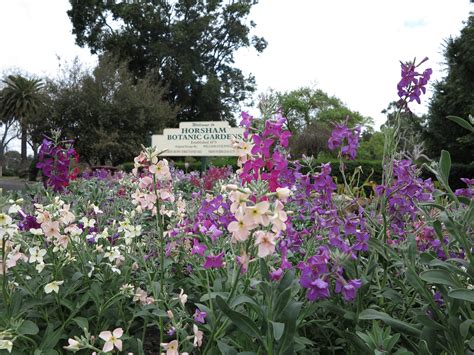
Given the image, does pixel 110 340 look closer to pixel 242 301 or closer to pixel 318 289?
pixel 242 301

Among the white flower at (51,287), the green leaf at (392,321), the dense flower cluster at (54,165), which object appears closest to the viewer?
the green leaf at (392,321)

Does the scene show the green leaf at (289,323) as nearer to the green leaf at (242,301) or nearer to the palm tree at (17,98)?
the green leaf at (242,301)

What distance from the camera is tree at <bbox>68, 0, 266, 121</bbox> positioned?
110 feet

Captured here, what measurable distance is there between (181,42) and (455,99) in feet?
62.8

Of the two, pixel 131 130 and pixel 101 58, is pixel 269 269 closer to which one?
pixel 131 130

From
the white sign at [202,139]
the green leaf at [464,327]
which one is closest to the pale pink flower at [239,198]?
the green leaf at [464,327]

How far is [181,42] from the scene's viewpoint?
3306cm

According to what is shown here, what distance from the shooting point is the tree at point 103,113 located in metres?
27.1

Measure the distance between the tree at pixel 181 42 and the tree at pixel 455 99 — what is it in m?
15.6

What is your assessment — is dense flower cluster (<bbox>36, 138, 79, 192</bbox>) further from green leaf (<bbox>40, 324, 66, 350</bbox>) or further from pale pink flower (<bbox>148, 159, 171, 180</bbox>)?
pale pink flower (<bbox>148, 159, 171, 180</bbox>)

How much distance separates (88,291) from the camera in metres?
2.39

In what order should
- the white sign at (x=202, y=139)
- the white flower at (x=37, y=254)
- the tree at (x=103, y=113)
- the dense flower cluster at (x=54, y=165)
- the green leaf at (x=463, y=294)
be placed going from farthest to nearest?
the tree at (x=103, y=113) → the white sign at (x=202, y=139) → the dense flower cluster at (x=54, y=165) → the white flower at (x=37, y=254) → the green leaf at (x=463, y=294)

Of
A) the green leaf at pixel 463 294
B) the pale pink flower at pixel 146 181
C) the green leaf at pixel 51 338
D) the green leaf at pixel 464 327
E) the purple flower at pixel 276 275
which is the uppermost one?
the pale pink flower at pixel 146 181

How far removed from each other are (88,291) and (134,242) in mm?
569
